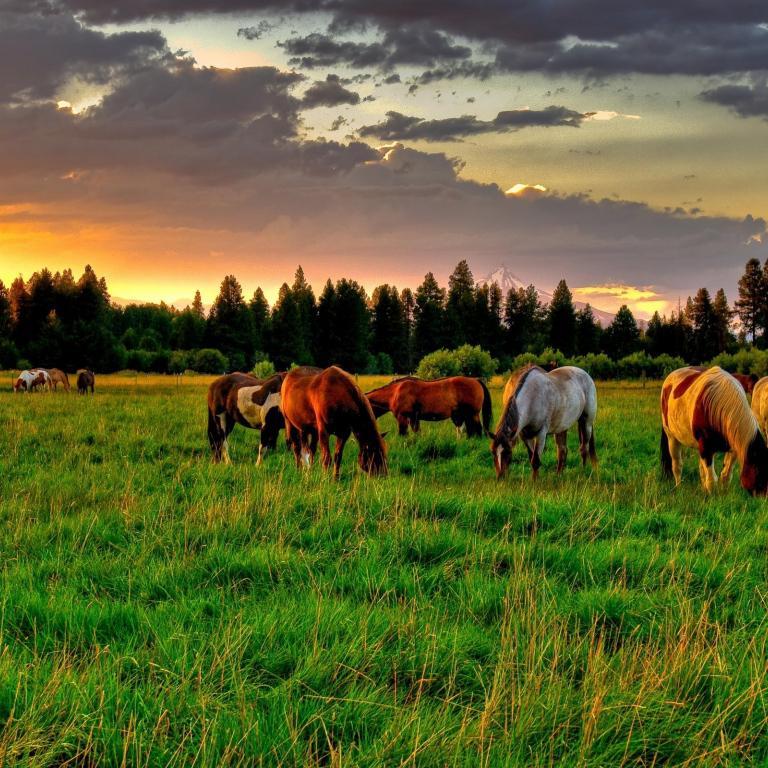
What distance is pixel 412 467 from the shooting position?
1248 centimetres

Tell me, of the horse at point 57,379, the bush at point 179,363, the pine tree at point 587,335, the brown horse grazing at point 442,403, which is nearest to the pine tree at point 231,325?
the bush at point 179,363

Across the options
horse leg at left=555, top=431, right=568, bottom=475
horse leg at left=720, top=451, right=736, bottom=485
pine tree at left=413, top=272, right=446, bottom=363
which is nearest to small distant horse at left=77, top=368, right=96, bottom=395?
horse leg at left=555, top=431, right=568, bottom=475

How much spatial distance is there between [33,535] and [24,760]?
4119 mm

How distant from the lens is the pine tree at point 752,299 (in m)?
88.8

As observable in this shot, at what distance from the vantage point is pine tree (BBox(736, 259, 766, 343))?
8881 cm

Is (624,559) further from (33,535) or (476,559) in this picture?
(33,535)

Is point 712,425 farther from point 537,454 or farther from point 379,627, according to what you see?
point 379,627

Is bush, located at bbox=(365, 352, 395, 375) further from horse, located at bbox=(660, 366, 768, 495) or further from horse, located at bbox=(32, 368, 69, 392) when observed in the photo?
horse, located at bbox=(660, 366, 768, 495)

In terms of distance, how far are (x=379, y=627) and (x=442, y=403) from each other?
43.0 ft

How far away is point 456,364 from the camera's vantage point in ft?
126

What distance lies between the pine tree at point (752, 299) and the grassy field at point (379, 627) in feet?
313

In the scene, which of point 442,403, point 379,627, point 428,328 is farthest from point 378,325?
point 379,627

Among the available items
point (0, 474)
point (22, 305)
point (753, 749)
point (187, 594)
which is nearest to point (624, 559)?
point (753, 749)

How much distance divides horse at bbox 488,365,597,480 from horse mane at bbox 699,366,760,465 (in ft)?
8.78
